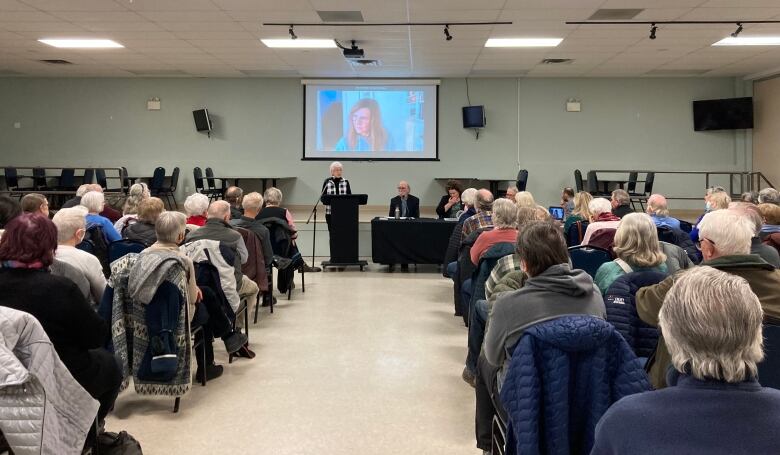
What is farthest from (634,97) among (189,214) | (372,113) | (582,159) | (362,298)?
(189,214)

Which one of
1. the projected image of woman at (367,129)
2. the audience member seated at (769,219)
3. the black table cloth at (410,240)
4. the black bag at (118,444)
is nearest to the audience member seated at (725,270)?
the audience member seated at (769,219)

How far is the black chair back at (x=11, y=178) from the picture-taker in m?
10.7

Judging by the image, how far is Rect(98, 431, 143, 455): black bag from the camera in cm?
288

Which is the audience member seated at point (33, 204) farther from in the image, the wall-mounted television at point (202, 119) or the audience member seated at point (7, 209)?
the wall-mounted television at point (202, 119)

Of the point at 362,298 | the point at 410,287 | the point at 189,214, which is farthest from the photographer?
the point at 410,287

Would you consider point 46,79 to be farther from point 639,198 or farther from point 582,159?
point 639,198

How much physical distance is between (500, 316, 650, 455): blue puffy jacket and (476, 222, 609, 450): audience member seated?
30 centimetres

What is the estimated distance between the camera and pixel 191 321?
3.64m

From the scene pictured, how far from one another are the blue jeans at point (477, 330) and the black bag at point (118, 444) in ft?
5.72

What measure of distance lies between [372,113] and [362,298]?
5.91 metres

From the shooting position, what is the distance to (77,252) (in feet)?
10.3

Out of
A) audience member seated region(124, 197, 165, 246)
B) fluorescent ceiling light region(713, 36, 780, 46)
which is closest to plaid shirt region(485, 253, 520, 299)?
audience member seated region(124, 197, 165, 246)

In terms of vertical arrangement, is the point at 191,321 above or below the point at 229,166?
below

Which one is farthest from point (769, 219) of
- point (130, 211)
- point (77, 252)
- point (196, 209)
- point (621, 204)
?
point (130, 211)
